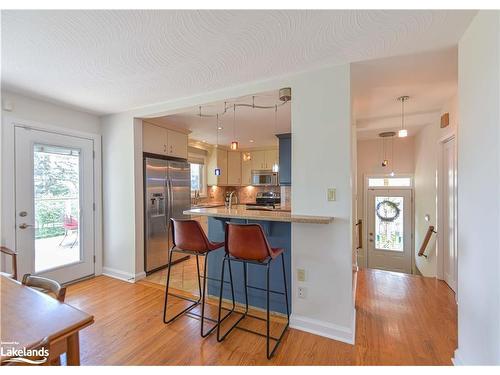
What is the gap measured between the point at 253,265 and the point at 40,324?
184 cm

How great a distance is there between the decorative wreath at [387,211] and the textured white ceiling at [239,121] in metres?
2.83

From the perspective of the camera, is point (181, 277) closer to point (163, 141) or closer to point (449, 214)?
point (163, 141)

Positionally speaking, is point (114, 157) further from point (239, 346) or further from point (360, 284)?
point (360, 284)

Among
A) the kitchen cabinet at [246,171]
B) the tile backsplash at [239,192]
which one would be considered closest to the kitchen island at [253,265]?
the tile backsplash at [239,192]

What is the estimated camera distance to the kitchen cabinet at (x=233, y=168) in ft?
21.4

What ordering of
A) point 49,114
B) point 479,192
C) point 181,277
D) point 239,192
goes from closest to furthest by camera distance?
point 479,192
point 49,114
point 181,277
point 239,192

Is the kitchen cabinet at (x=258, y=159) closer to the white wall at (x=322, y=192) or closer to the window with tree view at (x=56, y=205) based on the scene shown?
the white wall at (x=322, y=192)

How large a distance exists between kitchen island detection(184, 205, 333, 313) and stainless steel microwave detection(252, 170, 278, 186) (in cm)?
353

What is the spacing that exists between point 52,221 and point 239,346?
9.23ft

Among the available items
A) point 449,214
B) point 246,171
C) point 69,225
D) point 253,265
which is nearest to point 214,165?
point 246,171

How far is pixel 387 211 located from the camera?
538 cm

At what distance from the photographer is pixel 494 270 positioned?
4.48ft
